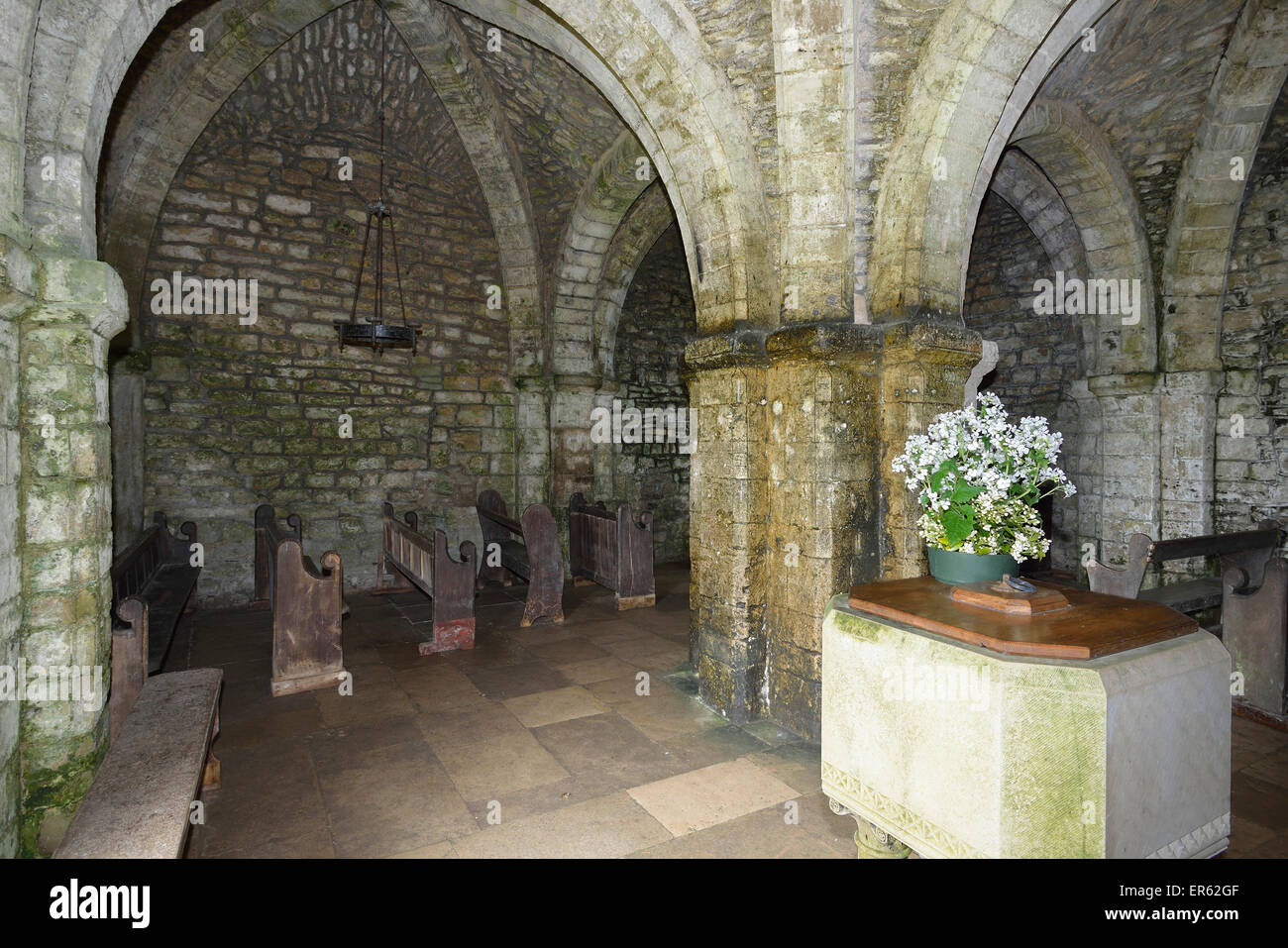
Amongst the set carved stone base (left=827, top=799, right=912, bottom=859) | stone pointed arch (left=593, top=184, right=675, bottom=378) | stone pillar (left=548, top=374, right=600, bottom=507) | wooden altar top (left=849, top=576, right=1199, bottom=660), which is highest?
stone pointed arch (left=593, top=184, right=675, bottom=378)

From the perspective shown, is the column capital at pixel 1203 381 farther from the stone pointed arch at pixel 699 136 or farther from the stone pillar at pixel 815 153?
the stone pointed arch at pixel 699 136

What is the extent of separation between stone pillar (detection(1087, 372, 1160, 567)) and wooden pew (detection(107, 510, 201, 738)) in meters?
7.59

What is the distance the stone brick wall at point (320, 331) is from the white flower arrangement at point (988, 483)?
18.9ft

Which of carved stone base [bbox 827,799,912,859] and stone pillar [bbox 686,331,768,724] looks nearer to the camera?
carved stone base [bbox 827,799,912,859]

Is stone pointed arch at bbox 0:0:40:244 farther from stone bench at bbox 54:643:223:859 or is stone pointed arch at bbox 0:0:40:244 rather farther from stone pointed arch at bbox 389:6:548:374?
stone pointed arch at bbox 389:6:548:374

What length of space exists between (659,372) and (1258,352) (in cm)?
625

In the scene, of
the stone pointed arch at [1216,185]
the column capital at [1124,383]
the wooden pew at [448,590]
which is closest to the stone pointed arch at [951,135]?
the stone pointed arch at [1216,185]

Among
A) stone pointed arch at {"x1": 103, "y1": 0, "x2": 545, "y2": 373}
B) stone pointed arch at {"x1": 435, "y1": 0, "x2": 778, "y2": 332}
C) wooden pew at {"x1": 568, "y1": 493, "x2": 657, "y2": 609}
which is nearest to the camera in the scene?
stone pointed arch at {"x1": 435, "y1": 0, "x2": 778, "y2": 332}

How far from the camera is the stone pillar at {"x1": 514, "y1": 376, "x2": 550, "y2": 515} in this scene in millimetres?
7426

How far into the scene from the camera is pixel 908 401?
11.0ft

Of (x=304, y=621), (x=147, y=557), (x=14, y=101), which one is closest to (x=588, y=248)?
(x=304, y=621)

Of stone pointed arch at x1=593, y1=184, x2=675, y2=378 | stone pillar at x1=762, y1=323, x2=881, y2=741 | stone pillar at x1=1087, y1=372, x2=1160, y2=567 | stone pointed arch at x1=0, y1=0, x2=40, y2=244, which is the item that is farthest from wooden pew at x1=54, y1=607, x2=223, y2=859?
stone pillar at x1=1087, y1=372, x2=1160, y2=567

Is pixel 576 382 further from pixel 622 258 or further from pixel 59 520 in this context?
pixel 59 520

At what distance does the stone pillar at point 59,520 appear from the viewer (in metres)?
2.46
